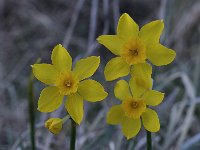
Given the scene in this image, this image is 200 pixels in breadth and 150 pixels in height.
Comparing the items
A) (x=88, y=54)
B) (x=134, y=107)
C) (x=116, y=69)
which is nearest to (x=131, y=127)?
(x=134, y=107)

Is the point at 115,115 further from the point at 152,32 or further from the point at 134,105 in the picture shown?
the point at 152,32

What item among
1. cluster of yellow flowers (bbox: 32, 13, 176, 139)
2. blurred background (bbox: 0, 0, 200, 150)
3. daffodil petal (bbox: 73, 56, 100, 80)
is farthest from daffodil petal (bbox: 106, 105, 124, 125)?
blurred background (bbox: 0, 0, 200, 150)

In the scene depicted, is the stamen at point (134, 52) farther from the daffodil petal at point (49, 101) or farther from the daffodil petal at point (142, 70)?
the daffodil petal at point (49, 101)

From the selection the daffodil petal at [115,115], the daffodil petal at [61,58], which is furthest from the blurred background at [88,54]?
the daffodil petal at [61,58]

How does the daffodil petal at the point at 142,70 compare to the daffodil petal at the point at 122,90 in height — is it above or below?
above

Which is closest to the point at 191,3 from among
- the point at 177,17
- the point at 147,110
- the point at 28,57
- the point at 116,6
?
the point at 177,17

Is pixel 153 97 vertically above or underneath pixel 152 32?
underneath
